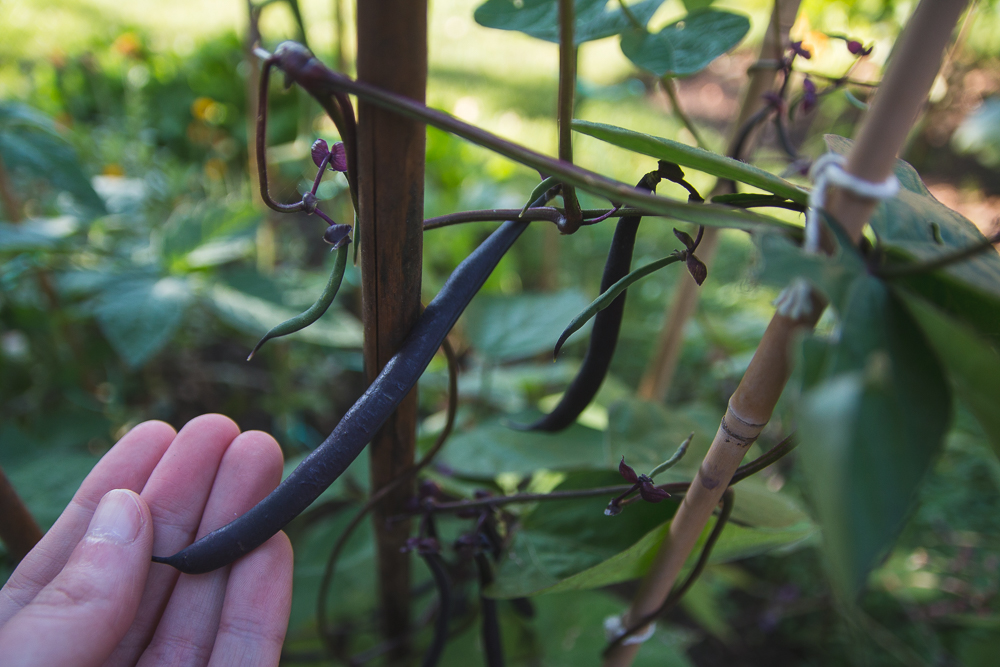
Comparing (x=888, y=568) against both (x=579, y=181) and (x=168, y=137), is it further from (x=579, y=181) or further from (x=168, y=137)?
(x=168, y=137)

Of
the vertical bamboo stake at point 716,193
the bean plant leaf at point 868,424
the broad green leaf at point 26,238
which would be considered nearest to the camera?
the bean plant leaf at point 868,424

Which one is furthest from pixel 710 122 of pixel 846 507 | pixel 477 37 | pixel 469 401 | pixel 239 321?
pixel 846 507

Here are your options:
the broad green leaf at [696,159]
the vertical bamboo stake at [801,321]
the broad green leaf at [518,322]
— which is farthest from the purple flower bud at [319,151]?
the broad green leaf at [518,322]

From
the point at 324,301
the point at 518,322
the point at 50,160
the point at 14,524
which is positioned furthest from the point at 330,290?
the point at 50,160

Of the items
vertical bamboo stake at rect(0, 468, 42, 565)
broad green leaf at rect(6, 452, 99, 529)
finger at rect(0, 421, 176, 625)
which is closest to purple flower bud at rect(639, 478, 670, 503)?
finger at rect(0, 421, 176, 625)

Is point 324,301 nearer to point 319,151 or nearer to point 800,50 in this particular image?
point 319,151

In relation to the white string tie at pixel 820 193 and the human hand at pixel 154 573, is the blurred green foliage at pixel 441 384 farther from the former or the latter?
the human hand at pixel 154 573
